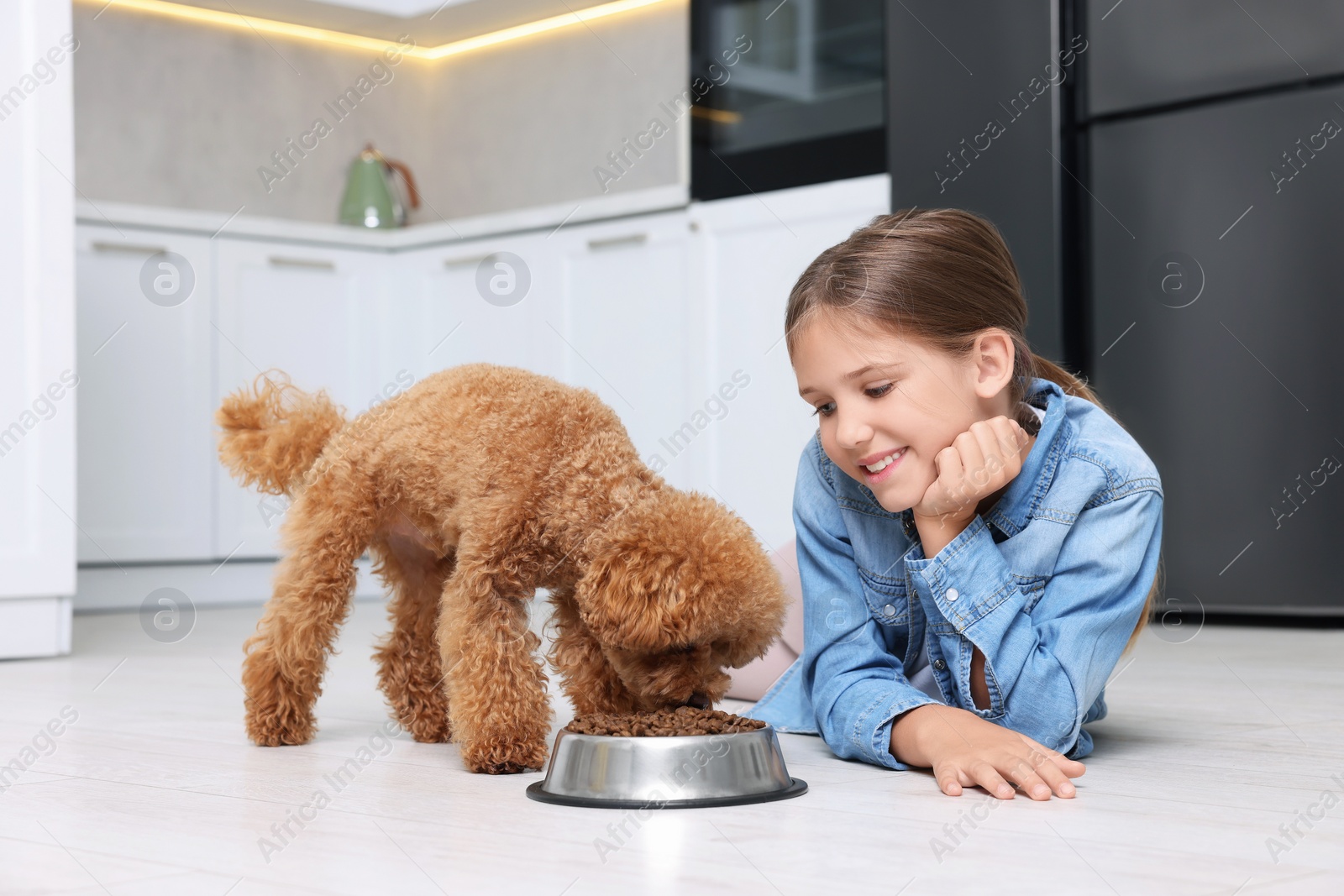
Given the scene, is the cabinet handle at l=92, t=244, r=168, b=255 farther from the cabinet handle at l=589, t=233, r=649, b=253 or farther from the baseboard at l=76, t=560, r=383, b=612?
the cabinet handle at l=589, t=233, r=649, b=253

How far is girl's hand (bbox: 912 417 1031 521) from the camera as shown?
1360 millimetres

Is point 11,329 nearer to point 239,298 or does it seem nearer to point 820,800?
point 239,298

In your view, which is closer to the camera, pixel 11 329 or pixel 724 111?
pixel 11 329

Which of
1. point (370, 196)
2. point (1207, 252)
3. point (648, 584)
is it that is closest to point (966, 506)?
point (648, 584)

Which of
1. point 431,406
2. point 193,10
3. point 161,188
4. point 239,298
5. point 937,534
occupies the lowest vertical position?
point 937,534

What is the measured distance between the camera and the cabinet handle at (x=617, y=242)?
12.4ft

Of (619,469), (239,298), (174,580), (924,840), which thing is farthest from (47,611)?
(924,840)

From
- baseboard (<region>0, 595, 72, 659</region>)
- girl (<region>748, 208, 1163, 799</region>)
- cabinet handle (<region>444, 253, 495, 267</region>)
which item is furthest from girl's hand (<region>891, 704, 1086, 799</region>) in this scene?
cabinet handle (<region>444, 253, 495, 267</region>)

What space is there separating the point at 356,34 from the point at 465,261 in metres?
1.32

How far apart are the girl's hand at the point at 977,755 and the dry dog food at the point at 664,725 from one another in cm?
20

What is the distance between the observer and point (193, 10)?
4621 millimetres

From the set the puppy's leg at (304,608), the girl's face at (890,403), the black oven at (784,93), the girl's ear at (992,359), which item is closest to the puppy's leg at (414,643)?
the puppy's leg at (304,608)

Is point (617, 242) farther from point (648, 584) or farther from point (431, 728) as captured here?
point (648, 584)

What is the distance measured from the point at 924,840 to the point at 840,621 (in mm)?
457
